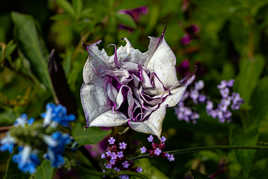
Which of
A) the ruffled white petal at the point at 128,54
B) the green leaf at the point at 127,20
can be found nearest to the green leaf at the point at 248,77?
the green leaf at the point at 127,20

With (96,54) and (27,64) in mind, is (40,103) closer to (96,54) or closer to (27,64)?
(27,64)

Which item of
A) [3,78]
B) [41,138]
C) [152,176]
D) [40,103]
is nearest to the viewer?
Result: [41,138]

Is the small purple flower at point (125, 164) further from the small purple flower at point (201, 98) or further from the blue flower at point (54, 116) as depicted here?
the small purple flower at point (201, 98)

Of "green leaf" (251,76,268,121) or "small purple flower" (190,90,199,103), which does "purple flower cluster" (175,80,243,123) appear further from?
"green leaf" (251,76,268,121)

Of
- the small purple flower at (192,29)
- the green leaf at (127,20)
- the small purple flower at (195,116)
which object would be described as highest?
the green leaf at (127,20)

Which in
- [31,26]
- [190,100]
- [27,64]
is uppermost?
[31,26]

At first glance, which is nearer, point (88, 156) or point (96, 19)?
point (88, 156)

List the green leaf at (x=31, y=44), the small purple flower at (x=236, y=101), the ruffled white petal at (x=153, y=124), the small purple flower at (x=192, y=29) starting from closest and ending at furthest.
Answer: the ruffled white petal at (x=153, y=124) → the small purple flower at (x=236, y=101) → the green leaf at (x=31, y=44) → the small purple flower at (x=192, y=29)

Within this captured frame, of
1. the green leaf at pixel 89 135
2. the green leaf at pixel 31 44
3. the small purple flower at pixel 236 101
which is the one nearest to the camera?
the green leaf at pixel 89 135

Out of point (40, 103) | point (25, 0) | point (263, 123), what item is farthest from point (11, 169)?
point (25, 0)
